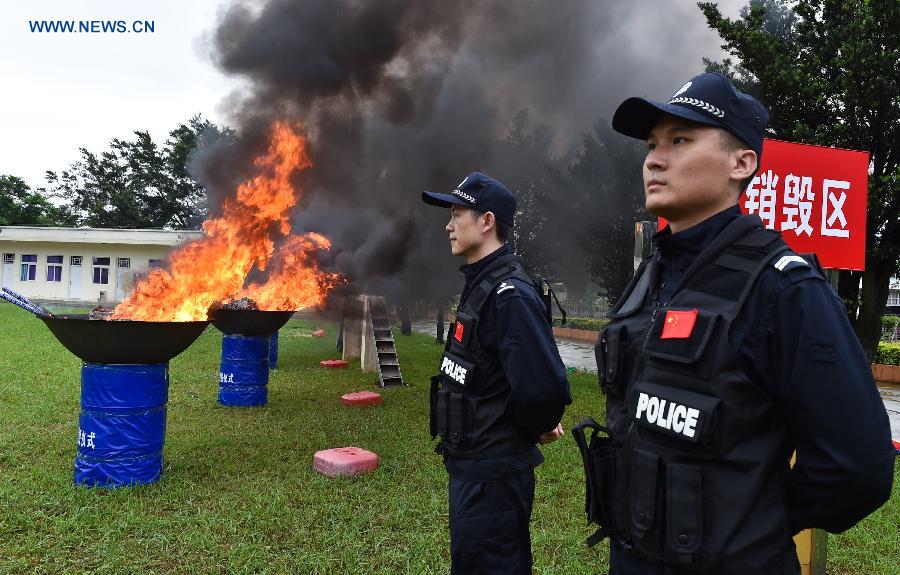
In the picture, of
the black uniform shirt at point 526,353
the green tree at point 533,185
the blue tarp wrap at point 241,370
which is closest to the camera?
the black uniform shirt at point 526,353

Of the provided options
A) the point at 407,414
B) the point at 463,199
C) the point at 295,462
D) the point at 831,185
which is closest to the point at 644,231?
the point at 831,185

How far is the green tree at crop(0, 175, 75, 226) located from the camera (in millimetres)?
39406

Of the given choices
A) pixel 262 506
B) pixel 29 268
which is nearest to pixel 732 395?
pixel 262 506

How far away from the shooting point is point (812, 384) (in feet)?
4.12

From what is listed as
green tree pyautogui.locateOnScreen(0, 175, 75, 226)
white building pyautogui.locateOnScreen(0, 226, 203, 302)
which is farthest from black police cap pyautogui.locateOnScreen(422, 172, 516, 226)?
green tree pyautogui.locateOnScreen(0, 175, 75, 226)

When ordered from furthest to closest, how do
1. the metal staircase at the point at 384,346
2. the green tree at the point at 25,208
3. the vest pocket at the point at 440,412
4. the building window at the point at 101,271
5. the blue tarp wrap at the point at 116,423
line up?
the green tree at the point at 25,208, the building window at the point at 101,271, the metal staircase at the point at 384,346, the blue tarp wrap at the point at 116,423, the vest pocket at the point at 440,412

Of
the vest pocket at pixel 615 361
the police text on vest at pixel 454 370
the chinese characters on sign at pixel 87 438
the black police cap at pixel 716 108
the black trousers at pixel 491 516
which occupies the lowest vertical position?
the chinese characters on sign at pixel 87 438

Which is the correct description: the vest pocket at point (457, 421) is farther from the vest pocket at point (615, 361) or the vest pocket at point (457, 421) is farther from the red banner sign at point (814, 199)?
the red banner sign at point (814, 199)

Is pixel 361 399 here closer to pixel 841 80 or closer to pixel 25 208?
pixel 841 80

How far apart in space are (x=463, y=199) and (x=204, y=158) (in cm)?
974

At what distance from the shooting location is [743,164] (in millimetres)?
1557

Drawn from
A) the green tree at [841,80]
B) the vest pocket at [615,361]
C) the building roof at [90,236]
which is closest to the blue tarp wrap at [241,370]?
the vest pocket at [615,361]

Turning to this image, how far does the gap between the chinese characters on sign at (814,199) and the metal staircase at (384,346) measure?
7963 millimetres

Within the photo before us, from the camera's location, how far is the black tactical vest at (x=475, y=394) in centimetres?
267
